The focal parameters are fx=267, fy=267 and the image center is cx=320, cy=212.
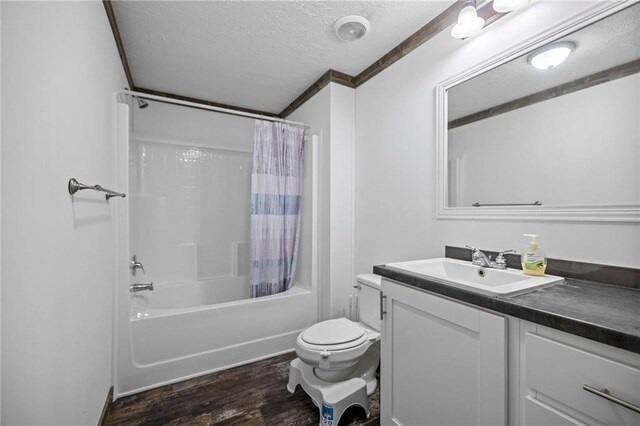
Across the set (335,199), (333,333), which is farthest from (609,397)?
(335,199)

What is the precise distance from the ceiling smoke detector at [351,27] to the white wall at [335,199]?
1.61ft

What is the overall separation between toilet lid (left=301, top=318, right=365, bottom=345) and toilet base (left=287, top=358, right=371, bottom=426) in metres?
0.24

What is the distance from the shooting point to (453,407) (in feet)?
3.12

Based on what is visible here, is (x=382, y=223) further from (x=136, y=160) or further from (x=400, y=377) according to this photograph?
(x=136, y=160)

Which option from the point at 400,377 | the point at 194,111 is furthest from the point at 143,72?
the point at 400,377

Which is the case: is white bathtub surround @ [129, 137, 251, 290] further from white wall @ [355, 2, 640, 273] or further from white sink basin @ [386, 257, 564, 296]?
white sink basin @ [386, 257, 564, 296]

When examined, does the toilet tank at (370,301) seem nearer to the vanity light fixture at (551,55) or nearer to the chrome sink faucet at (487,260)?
the chrome sink faucet at (487,260)

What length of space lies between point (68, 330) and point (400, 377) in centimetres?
131

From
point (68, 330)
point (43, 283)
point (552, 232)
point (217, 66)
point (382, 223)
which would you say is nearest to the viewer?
point (43, 283)

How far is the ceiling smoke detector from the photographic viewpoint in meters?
1.61

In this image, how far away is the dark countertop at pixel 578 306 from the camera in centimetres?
61

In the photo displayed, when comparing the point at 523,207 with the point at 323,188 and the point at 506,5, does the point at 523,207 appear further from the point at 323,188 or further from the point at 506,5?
the point at 323,188

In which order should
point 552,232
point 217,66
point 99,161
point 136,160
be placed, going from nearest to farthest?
point 552,232 < point 99,161 < point 217,66 < point 136,160

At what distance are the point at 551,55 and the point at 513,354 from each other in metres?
1.23
